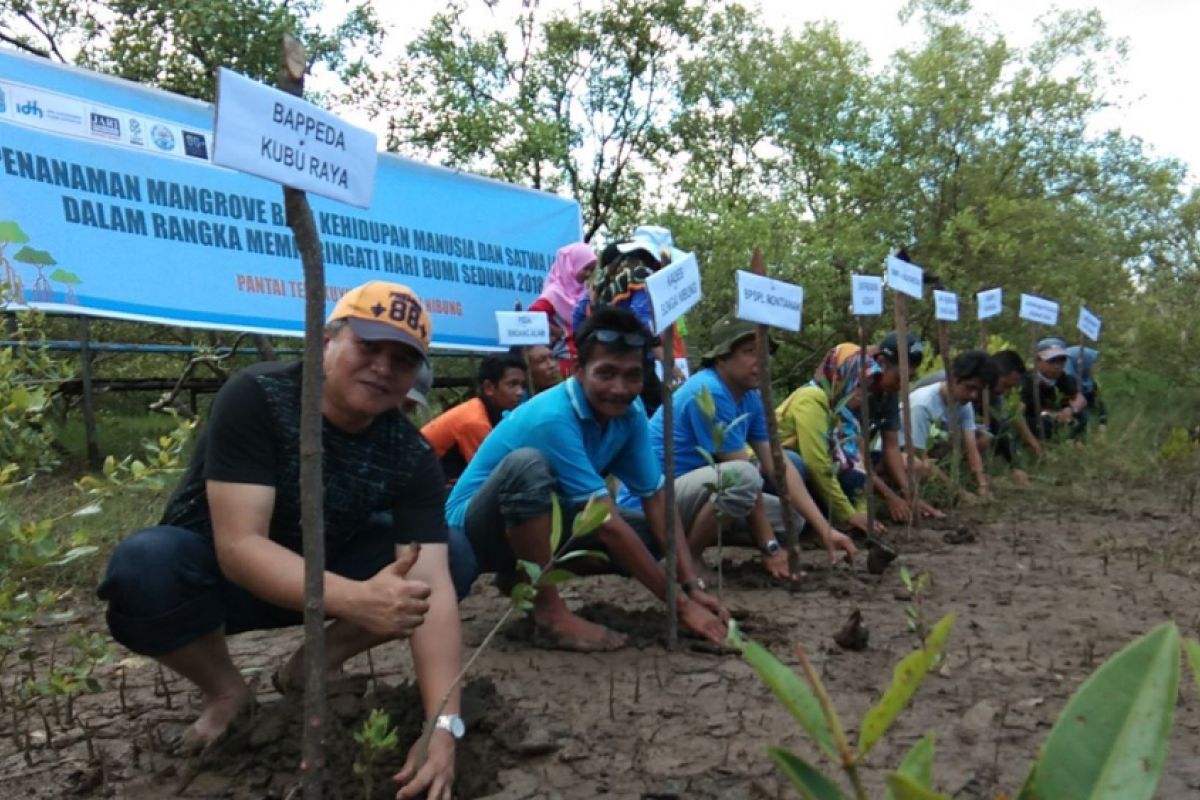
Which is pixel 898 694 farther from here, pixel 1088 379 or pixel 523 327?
pixel 1088 379

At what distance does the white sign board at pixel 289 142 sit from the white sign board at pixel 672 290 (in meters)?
1.23

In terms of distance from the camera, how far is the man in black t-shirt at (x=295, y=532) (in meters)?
2.09

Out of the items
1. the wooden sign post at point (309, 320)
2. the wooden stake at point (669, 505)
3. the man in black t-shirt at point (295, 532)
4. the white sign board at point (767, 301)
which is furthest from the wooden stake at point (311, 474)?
the white sign board at point (767, 301)

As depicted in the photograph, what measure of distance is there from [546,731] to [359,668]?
81 centimetres

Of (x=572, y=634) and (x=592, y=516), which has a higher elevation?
(x=592, y=516)

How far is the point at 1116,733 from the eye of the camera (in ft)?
2.05

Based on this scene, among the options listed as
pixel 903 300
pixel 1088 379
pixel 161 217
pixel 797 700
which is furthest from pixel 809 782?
pixel 1088 379

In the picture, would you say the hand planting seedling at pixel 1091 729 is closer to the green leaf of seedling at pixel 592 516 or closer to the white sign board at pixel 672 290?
the green leaf of seedling at pixel 592 516

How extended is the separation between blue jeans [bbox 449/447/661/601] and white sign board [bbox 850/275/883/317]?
1783 millimetres

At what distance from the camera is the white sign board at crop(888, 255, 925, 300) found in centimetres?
470

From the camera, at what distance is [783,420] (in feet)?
15.9

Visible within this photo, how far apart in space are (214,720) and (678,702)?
43.3 inches

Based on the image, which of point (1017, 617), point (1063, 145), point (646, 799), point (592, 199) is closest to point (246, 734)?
point (646, 799)

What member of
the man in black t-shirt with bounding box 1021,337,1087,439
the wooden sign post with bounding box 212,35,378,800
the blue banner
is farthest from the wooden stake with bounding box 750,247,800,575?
the man in black t-shirt with bounding box 1021,337,1087,439
